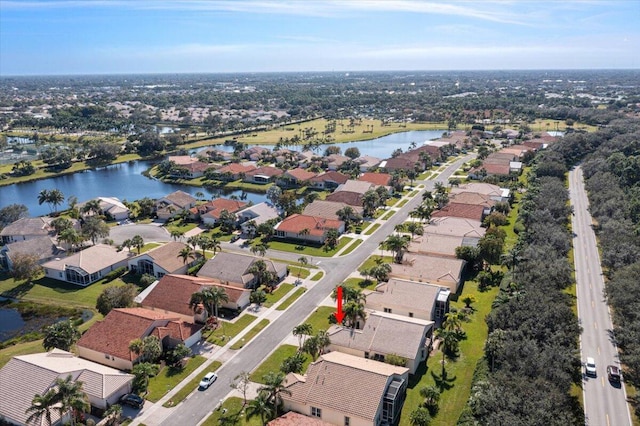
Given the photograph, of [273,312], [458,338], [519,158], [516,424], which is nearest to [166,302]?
[273,312]

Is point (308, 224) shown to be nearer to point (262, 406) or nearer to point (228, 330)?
point (228, 330)

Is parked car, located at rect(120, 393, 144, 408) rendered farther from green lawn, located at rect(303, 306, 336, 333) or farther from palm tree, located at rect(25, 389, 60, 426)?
green lawn, located at rect(303, 306, 336, 333)

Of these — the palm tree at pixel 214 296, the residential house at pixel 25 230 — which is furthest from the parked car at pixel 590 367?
the residential house at pixel 25 230

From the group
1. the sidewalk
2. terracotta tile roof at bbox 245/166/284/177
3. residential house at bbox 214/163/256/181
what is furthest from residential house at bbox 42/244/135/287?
terracotta tile roof at bbox 245/166/284/177

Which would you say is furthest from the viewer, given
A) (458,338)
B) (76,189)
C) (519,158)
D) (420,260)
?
(519,158)

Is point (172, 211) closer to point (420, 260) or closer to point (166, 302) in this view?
point (166, 302)

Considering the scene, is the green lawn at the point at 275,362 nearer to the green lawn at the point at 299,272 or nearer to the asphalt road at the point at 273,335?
the asphalt road at the point at 273,335
